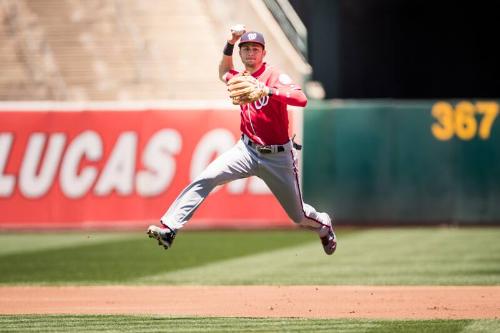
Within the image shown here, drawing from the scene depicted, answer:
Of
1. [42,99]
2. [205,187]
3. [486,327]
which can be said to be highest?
[42,99]

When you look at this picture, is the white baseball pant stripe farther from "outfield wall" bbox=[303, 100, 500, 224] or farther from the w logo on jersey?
"outfield wall" bbox=[303, 100, 500, 224]

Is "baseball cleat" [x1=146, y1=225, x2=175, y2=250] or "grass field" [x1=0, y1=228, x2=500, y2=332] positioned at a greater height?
"baseball cleat" [x1=146, y1=225, x2=175, y2=250]

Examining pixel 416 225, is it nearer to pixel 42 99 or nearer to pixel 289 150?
pixel 42 99

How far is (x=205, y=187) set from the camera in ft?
30.6

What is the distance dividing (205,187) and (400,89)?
1799cm

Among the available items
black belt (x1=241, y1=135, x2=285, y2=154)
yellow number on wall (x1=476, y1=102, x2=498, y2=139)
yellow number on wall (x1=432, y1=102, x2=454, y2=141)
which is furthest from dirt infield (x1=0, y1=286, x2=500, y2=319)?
yellow number on wall (x1=476, y1=102, x2=498, y2=139)

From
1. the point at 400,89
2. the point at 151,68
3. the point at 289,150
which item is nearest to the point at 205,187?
the point at 289,150

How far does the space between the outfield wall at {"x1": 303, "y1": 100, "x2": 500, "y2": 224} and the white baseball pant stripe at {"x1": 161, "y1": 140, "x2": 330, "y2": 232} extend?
9.45m

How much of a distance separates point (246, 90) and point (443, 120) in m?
11.0

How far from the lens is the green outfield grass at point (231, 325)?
7734 mm

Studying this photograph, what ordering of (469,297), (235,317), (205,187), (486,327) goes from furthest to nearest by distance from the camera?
(469,297), (205,187), (235,317), (486,327)

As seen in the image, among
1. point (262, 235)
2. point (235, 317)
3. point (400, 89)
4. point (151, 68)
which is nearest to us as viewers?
point (235, 317)

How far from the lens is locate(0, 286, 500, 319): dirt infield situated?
29.1 ft

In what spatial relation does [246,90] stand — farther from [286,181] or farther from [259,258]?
[259,258]
